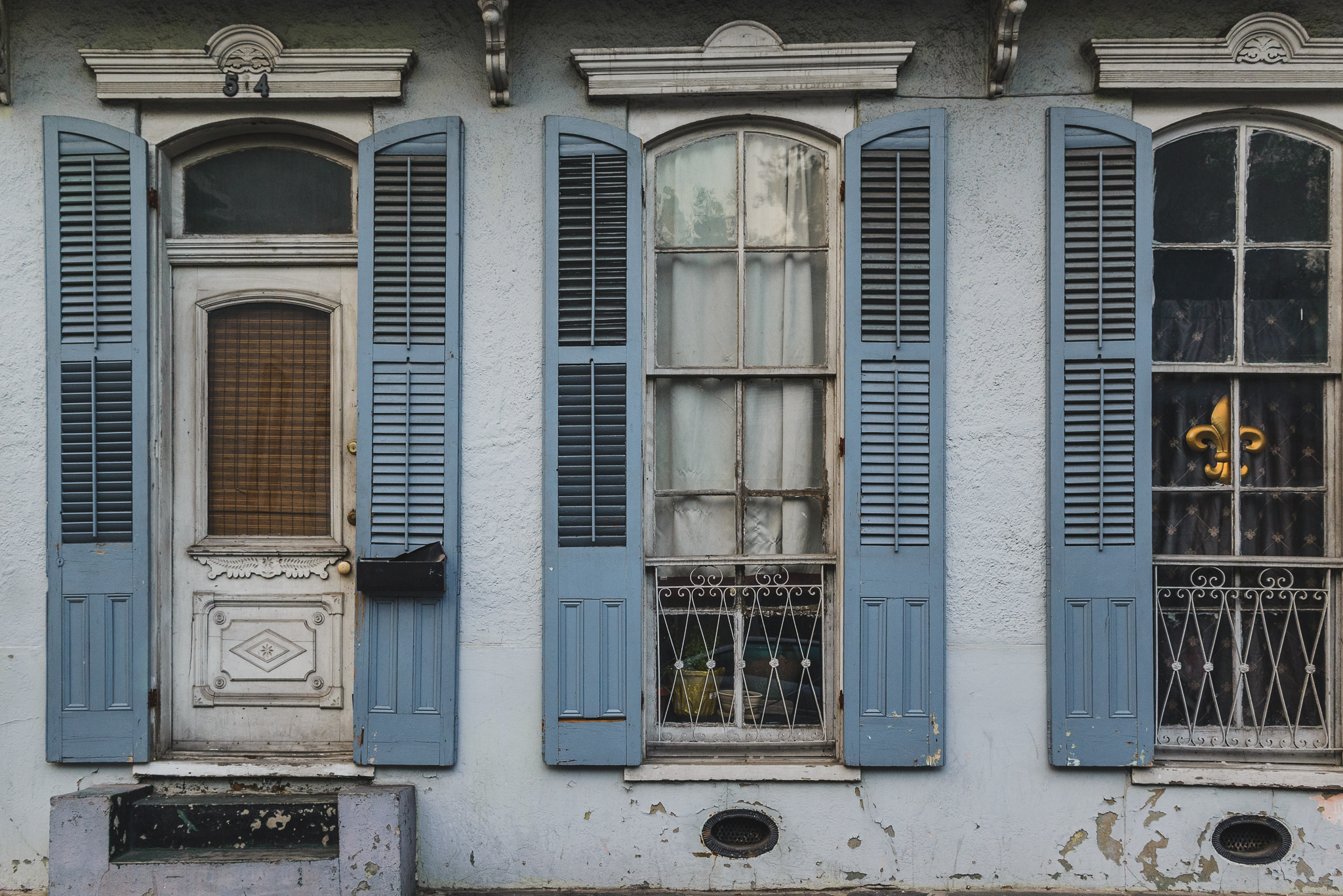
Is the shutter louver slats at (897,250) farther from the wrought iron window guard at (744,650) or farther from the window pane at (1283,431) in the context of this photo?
the window pane at (1283,431)

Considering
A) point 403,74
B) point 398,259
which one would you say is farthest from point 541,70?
point 398,259

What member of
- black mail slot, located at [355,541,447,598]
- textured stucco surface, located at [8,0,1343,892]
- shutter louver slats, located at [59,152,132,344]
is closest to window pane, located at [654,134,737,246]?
textured stucco surface, located at [8,0,1343,892]

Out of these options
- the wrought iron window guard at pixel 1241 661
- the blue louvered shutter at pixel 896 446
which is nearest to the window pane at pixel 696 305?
the blue louvered shutter at pixel 896 446

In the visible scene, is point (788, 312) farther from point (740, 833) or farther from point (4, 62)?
point (4, 62)

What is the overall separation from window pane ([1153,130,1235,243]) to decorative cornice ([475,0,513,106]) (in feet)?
9.66

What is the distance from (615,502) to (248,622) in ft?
6.07

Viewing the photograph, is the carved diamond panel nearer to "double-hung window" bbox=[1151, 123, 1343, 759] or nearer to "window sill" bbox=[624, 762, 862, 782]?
"window sill" bbox=[624, 762, 862, 782]

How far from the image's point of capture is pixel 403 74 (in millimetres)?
3730

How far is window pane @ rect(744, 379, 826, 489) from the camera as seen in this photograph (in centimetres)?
385

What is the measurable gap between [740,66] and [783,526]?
2.06 meters

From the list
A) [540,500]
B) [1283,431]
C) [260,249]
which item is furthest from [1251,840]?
[260,249]

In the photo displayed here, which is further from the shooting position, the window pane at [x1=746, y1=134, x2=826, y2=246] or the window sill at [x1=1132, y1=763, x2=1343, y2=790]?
the window pane at [x1=746, y1=134, x2=826, y2=246]

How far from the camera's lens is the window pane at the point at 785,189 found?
3.85m

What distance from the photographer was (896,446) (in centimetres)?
367
